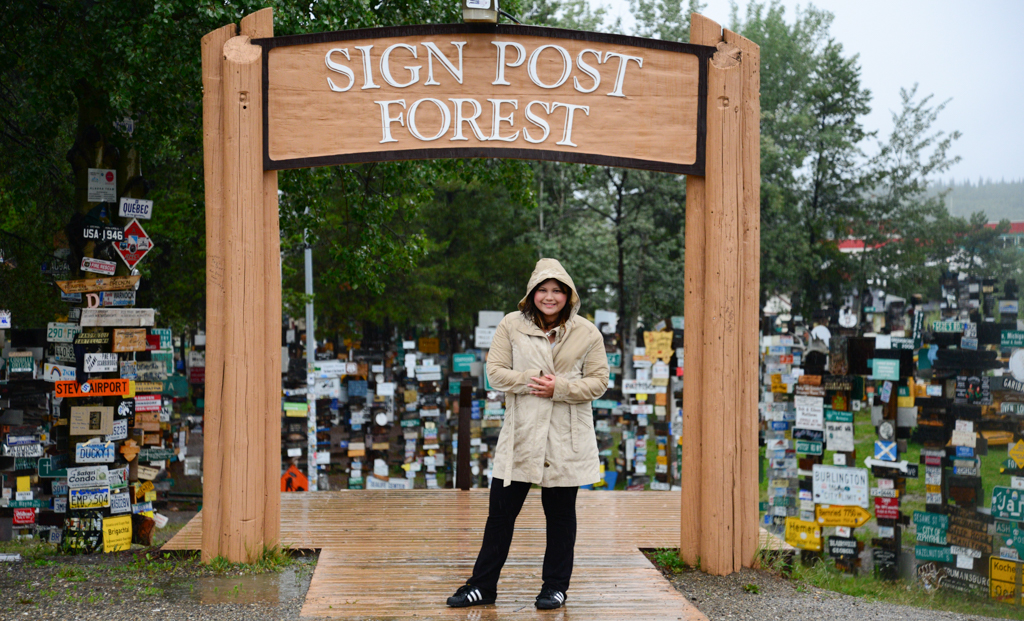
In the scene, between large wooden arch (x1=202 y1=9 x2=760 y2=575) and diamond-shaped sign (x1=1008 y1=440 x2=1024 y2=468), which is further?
diamond-shaped sign (x1=1008 y1=440 x2=1024 y2=468)

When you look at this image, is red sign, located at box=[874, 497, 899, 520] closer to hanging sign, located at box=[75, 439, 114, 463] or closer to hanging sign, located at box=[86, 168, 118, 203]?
hanging sign, located at box=[75, 439, 114, 463]

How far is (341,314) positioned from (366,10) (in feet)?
43.9

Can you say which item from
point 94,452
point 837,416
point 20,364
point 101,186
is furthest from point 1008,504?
point 20,364

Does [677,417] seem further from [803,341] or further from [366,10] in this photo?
[366,10]

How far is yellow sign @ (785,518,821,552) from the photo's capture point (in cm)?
906

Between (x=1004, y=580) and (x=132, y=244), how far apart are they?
348 inches

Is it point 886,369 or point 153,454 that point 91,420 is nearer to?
point 153,454

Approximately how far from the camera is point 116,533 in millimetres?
6973

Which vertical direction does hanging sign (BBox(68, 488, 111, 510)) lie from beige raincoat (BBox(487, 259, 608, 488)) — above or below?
below

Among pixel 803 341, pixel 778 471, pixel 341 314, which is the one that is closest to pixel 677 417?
pixel 778 471

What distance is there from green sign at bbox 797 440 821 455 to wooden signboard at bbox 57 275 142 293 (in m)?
7.11

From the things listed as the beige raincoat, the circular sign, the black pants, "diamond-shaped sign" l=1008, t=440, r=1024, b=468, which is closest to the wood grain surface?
the beige raincoat

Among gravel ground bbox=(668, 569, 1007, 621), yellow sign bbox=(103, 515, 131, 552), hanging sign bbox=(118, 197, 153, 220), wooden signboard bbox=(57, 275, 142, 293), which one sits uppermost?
hanging sign bbox=(118, 197, 153, 220)

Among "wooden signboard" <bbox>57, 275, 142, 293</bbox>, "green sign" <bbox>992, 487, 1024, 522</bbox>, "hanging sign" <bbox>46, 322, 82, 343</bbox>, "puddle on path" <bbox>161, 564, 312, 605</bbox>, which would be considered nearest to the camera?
"puddle on path" <bbox>161, 564, 312, 605</bbox>
